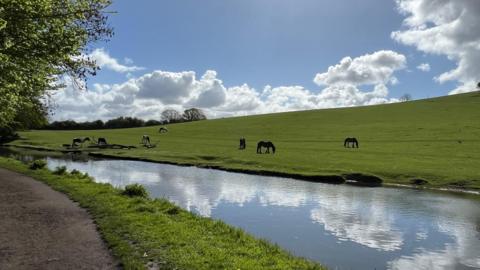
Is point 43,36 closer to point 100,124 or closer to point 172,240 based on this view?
point 172,240

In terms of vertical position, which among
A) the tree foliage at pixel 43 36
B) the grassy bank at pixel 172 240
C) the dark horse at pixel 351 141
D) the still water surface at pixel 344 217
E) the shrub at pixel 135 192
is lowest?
the still water surface at pixel 344 217

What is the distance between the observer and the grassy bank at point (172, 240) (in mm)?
10852

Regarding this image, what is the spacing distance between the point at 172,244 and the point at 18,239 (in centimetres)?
452

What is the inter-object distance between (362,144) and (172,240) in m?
49.9

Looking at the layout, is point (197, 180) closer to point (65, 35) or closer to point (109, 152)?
point (65, 35)

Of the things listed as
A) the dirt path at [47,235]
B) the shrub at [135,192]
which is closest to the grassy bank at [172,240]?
the dirt path at [47,235]

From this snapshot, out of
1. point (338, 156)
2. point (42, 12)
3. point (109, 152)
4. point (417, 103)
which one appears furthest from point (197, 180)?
point (417, 103)

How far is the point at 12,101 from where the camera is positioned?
1978 cm

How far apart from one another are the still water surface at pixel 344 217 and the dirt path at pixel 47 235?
605cm

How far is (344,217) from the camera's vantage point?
20.3 meters

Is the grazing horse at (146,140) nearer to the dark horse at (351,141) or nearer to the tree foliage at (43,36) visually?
the dark horse at (351,141)

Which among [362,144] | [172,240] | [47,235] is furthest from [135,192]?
[362,144]

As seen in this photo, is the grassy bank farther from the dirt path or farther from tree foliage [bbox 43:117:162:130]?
tree foliage [bbox 43:117:162:130]

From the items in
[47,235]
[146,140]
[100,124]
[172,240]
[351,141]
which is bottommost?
[47,235]
